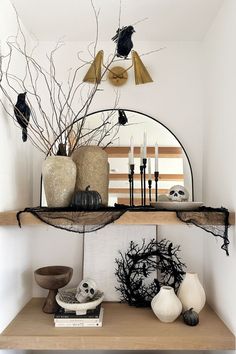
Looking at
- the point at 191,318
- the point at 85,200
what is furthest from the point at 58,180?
the point at 191,318

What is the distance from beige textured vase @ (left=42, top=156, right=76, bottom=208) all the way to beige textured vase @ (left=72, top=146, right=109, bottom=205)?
0.33 feet

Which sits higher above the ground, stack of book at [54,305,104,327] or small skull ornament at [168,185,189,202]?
small skull ornament at [168,185,189,202]

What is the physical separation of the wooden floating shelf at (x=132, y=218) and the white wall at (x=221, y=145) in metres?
0.13

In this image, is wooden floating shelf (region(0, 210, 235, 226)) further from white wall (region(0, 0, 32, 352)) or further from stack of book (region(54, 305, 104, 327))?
stack of book (region(54, 305, 104, 327))

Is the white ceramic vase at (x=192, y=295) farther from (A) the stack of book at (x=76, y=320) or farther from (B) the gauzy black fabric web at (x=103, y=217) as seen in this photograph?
(A) the stack of book at (x=76, y=320)

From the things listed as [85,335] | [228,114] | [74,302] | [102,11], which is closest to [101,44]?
[102,11]

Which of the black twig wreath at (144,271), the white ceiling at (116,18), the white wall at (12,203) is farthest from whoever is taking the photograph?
the black twig wreath at (144,271)

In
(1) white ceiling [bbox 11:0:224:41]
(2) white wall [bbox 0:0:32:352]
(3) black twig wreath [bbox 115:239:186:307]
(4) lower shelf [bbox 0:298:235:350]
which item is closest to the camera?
(4) lower shelf [bbox 0:298:235:350]

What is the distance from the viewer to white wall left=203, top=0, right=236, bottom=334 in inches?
53.2

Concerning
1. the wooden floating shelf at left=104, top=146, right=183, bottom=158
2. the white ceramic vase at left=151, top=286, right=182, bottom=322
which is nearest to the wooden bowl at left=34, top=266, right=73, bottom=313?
the white ceramic vase at left=151, top=286, right=182, bottom=322

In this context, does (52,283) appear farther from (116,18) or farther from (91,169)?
(116,18)

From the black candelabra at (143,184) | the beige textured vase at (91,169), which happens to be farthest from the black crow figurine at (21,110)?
the black candelabra at (143,184)

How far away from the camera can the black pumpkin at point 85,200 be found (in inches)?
53.4

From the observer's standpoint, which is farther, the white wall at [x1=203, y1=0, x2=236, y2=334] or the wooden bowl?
the wooden bowl
